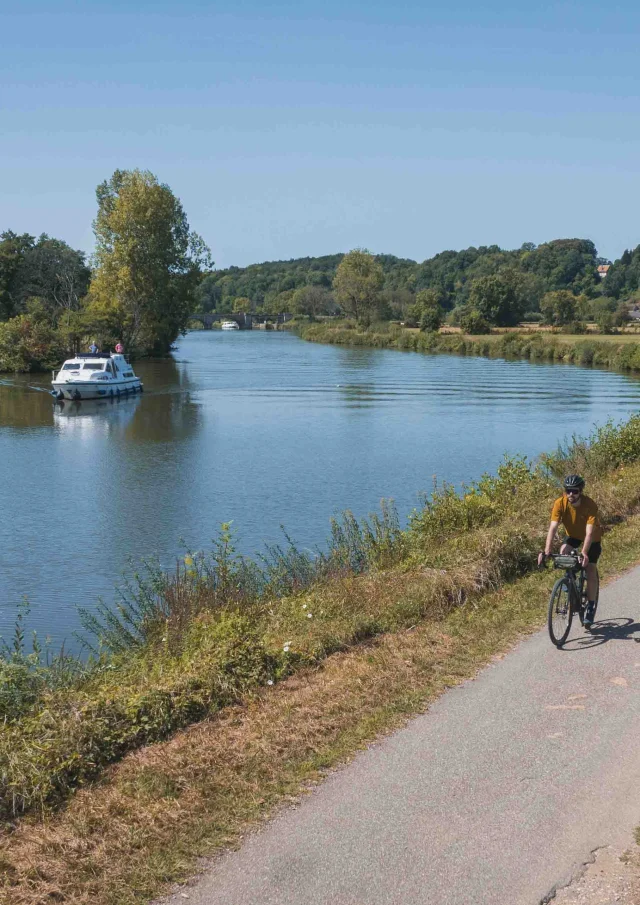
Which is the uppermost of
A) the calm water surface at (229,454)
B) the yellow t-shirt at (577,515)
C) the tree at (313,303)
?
the tree at (313,303)

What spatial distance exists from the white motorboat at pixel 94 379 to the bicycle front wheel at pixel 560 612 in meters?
43.8

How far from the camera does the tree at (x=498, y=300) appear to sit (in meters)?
125

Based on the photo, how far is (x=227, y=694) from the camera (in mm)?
8062

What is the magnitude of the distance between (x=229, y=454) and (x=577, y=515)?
2332 centimetres

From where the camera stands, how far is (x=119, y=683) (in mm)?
8469

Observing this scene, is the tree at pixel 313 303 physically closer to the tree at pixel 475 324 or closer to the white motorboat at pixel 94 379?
the tree at pixel 475 324

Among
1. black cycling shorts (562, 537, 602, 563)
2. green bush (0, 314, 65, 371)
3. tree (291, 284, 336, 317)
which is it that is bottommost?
black cycling shorts (562, 537, 602, 563)

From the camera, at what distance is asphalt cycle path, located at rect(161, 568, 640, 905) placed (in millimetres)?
5277

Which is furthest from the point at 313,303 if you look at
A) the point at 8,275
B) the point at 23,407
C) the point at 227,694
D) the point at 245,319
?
the point at 227,694

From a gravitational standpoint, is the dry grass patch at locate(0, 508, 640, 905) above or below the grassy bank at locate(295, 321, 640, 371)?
below

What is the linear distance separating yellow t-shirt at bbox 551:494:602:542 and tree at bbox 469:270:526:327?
11586 cm

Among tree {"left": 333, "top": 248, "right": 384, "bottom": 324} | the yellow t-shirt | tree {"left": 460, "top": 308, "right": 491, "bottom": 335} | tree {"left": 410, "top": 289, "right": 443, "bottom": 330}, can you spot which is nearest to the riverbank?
the yellow t-shirt

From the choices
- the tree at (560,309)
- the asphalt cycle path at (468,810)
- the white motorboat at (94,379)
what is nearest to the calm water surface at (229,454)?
the white motorboat at (94,379)

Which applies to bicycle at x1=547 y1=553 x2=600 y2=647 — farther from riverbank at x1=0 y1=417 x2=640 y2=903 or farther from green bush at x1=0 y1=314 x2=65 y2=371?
green bush at x1=0 y1=314 x2=65 y2=371
